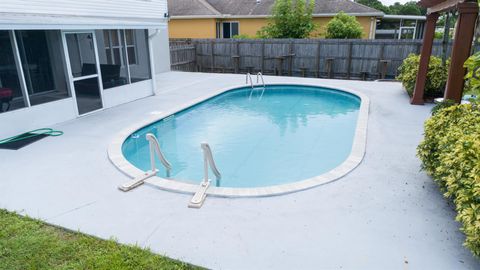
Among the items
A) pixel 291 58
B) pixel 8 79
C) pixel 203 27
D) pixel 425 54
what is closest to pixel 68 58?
pixel 8 79

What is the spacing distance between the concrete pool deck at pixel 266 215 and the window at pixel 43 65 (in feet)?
7.60

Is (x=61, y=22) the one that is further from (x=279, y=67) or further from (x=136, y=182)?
(x=279, y=67)

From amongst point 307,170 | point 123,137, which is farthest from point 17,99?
point 307,170

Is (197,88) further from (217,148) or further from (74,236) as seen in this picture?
(74,236)

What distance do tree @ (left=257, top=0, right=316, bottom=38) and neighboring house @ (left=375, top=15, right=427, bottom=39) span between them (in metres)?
5.33

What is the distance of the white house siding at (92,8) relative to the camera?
7547 millimetres

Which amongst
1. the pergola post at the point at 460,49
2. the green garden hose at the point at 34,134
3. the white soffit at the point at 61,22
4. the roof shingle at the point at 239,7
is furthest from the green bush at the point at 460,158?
the roof shingle at the point at 239,7

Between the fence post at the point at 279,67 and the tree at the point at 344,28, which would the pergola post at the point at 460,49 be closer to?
the fence post at the point at 279,67

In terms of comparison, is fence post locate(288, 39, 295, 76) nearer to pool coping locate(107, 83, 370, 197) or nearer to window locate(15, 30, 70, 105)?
pool coping locate(107, 83, 370, 197)

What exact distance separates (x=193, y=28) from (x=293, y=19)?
26.3 feet

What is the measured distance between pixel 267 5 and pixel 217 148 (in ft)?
61.5

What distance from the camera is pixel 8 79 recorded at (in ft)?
24.6

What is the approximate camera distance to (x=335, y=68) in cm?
1709

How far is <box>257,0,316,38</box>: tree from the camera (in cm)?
1969
